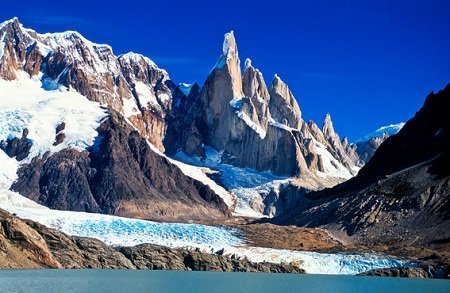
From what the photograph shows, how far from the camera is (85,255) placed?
105 m

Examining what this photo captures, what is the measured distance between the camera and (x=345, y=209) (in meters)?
174

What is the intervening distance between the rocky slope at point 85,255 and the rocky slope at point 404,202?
1633 inches

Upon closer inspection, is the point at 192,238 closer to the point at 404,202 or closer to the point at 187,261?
the point at 187,261

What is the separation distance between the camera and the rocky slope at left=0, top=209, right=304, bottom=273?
90.8 meters

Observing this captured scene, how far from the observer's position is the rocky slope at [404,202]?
148625mm

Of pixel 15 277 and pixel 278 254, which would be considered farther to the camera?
pixel 278 254

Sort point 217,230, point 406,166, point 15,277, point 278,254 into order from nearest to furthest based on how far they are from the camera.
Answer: point 15,277 < point 278,254 < point 217,230 < point 406,166

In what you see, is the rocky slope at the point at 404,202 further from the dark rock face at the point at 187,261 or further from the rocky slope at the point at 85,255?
the rocky slope at the point at 85,255

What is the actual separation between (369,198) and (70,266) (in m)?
88.5

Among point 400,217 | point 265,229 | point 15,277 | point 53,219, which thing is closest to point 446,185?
point 400,217

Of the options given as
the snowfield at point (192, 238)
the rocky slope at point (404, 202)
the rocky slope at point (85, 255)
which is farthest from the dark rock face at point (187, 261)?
the rocky slope at point (404, 202)

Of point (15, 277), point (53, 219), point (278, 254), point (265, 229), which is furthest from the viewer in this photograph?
point (265, 229)

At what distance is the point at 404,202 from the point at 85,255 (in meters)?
79.2

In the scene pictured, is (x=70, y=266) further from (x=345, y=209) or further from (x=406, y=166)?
(x=406, y=166)
